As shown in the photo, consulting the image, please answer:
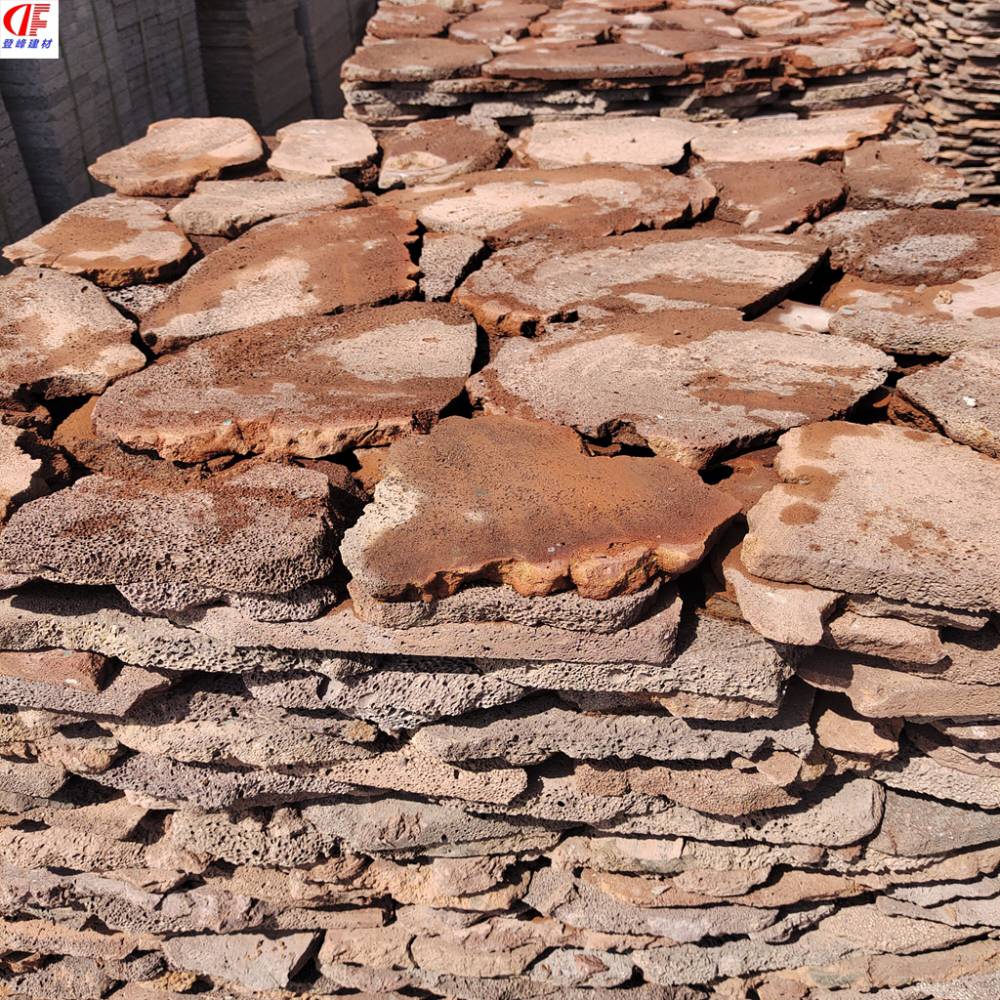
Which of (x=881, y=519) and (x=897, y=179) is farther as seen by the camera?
(x=897, y=179)

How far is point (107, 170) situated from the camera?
→ 3.57 m

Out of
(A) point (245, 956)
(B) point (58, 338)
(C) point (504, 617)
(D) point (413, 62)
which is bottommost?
(A) point (245, 956)

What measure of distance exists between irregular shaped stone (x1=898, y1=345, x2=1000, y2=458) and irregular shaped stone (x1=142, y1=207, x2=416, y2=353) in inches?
53.3

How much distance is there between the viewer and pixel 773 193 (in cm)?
323

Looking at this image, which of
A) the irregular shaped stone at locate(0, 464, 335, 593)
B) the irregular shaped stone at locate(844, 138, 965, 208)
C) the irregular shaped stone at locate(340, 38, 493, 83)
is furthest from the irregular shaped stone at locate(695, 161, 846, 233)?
the irregular shaped stone at locate(0, 464, 335, 593)

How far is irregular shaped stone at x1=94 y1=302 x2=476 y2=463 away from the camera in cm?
213

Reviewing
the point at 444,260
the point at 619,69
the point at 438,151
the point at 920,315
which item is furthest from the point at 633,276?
the point at 619,69

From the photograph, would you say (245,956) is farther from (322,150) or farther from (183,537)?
(322,150)

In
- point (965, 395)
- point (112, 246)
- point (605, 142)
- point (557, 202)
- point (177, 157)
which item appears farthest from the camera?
point (605, 142)

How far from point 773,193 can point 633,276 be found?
829 millimetres

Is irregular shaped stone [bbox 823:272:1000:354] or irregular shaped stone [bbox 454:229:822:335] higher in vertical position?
irregular shaped stone [bbox 454:229:822:335]

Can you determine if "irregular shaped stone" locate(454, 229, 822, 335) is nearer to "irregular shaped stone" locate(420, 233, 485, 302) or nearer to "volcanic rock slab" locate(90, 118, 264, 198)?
"irregular shaped stone" locate(420, 233, 485, 302)

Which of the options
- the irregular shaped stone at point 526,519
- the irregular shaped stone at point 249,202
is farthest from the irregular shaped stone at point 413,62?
the irregular shaped stone at point 526,519

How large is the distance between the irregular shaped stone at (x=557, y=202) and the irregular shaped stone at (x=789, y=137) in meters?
0.38
